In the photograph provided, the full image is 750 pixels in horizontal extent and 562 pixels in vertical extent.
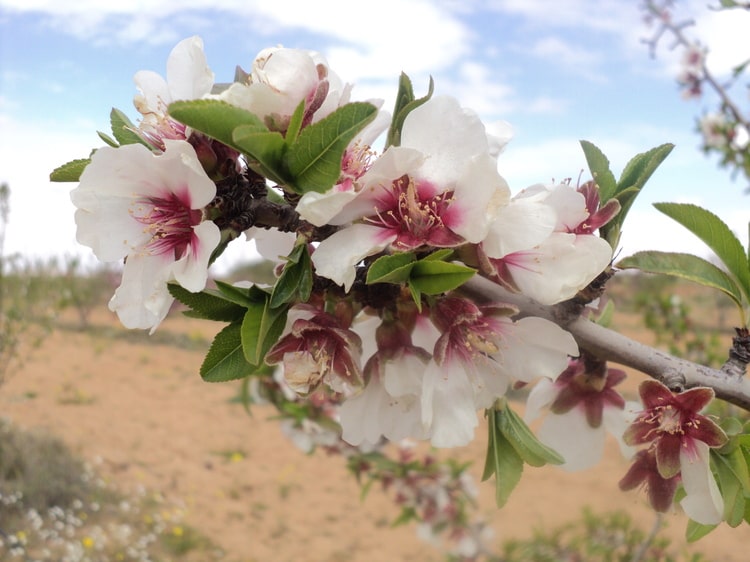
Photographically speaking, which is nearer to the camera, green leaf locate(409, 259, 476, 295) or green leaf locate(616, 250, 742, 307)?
green leaf locate(409, 259, 476, 295)

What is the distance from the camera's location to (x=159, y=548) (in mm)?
4719

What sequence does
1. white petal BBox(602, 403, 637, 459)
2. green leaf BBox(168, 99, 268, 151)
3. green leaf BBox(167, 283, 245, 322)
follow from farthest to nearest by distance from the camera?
1. white petal BBox(602, 403, 637, 459)
2. green leaf BBox(167, 283, 245, 322)
3. green leaf BBox(168, 99, 268, 151)

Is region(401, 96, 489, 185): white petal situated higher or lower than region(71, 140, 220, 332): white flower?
higher

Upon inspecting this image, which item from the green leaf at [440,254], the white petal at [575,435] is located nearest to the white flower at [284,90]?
the green leaf at [440,254]

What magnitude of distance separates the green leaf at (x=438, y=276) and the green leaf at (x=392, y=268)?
0.01m

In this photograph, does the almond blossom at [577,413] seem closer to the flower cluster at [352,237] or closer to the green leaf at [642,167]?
the flower cluster at [352,237]

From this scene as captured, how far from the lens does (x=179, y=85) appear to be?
0.79 meters

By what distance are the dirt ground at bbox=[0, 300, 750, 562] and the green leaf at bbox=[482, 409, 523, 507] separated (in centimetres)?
388

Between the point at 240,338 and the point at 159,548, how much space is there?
15.4 ft

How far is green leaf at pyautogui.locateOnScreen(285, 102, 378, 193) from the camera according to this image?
632 mm

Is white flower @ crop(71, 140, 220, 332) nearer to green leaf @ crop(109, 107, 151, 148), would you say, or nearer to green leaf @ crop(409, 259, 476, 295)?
green leaf @ crop(109, 107, 151, 148)

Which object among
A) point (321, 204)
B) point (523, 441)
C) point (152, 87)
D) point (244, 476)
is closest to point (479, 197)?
point (321, 204)

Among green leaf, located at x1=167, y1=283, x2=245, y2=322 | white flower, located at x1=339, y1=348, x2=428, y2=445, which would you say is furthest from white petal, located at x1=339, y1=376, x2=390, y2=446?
green leaf, located at x1=167, y1=283, x2=245, y2=322

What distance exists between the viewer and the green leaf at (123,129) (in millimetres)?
798
